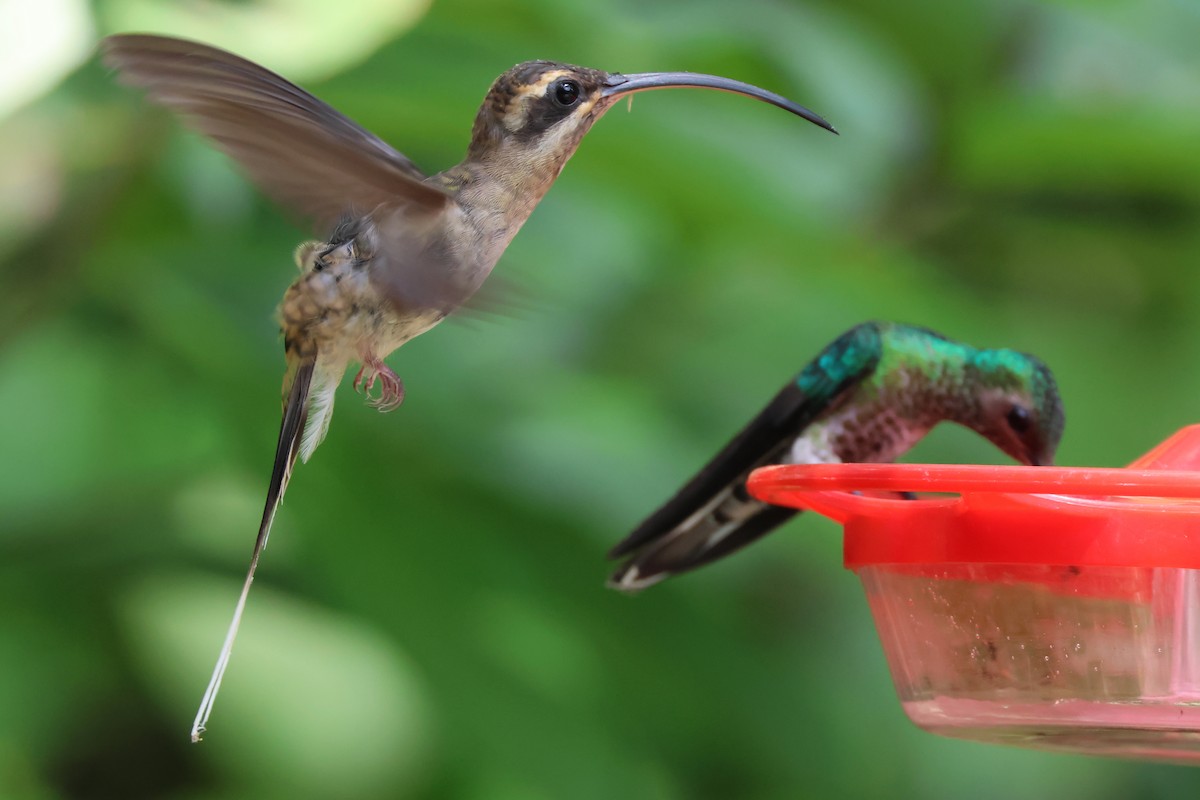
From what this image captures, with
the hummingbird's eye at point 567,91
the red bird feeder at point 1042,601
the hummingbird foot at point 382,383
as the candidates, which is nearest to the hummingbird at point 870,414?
the red bird feeder at point 1042,601

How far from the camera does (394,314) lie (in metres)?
1.78

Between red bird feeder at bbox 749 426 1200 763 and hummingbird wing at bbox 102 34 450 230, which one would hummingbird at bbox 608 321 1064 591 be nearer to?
red bird feeder at bbox 749 426 1200 763

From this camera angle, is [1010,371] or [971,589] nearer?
[971,589]

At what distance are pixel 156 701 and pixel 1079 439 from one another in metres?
2.63

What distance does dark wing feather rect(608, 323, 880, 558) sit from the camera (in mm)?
2057

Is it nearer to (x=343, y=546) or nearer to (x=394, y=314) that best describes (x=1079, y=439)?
(x=343, y=546)

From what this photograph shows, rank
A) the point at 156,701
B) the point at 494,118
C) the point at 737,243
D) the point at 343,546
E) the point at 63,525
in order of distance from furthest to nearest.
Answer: the point at 737,243
the point at 156,701
the point at 63,525
the point at 343,546
the point at 494,118

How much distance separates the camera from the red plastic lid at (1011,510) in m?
1.43

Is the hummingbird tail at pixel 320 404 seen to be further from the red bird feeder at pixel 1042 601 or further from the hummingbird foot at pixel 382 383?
the red bird feeder at pixel 1042 601

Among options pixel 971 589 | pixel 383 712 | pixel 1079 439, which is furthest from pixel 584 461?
pixel 971 589

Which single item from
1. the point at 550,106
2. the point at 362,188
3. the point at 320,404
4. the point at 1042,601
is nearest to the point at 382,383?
the point at 320,404

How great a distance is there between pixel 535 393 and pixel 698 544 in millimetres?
1386

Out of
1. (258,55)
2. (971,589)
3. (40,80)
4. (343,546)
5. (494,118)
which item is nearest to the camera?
(971,589)

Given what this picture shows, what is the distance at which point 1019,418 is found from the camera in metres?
2.05
